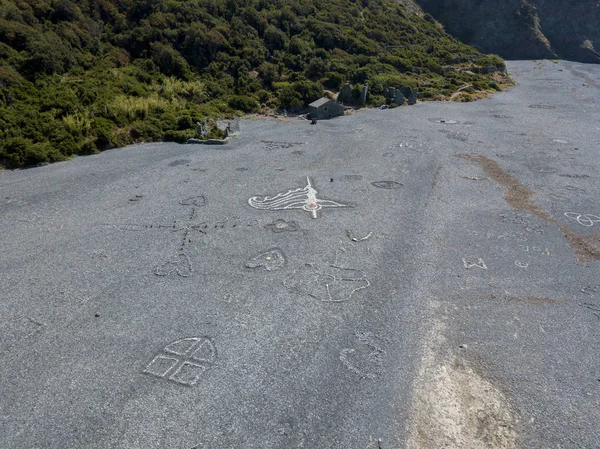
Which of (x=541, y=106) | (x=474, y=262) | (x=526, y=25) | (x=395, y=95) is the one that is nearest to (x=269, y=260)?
(x=474, y=262)

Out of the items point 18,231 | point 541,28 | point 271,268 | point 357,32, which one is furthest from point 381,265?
point 541,28

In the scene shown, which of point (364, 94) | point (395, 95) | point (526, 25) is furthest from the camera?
point (526, 25)

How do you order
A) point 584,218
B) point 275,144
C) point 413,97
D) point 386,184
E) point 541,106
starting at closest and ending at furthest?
point 584,218 < point 386,184 < point 275,144 < point 413,97 < point 541,106

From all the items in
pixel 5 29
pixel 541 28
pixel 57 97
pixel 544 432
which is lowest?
pixel 544 432

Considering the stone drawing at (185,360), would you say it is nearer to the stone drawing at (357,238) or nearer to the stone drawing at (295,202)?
the stone drawing at (357,238)

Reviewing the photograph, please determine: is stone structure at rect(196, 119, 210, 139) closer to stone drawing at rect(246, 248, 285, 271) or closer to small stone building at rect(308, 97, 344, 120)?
small stone building at rect(308, 97, 344, 120)

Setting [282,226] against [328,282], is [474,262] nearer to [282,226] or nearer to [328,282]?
[328,282]

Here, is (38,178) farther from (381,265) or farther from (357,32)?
(357,32)
